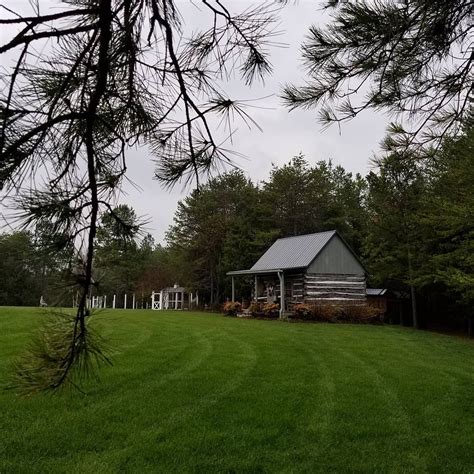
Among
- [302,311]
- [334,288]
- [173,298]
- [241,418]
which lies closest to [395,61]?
[241,418]

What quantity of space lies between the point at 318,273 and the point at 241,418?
53.3ft

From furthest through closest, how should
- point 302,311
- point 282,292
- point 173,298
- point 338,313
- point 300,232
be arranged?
point 173,298, point 300,232, point 282,292, point 338,313, point 302,311

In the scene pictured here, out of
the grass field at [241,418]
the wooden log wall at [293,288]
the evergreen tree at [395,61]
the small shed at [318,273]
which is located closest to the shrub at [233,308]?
the small shed at [318,273]

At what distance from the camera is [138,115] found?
7.68ft

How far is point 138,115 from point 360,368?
285 inches

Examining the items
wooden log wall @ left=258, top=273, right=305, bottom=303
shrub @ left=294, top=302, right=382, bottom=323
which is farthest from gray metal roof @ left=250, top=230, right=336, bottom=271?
shrub @ left=294, top=302, right=382, bottom=323

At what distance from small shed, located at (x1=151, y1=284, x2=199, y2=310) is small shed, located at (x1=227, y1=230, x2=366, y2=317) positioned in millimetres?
14352

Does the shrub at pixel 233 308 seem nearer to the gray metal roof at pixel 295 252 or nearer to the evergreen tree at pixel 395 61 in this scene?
the gray metal roof at pixel 295 252

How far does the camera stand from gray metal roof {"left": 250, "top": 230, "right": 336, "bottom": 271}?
20.8 m

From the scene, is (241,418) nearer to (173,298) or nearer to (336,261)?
(336,261)

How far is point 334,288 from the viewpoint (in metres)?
21.0

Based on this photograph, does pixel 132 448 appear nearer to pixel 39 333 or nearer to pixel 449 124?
pixel 39 333

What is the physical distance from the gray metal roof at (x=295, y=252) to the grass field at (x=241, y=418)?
39.5 feet

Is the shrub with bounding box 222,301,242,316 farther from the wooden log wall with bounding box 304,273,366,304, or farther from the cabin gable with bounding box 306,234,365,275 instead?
the cabin gable with bounding box 306,234,365,275
